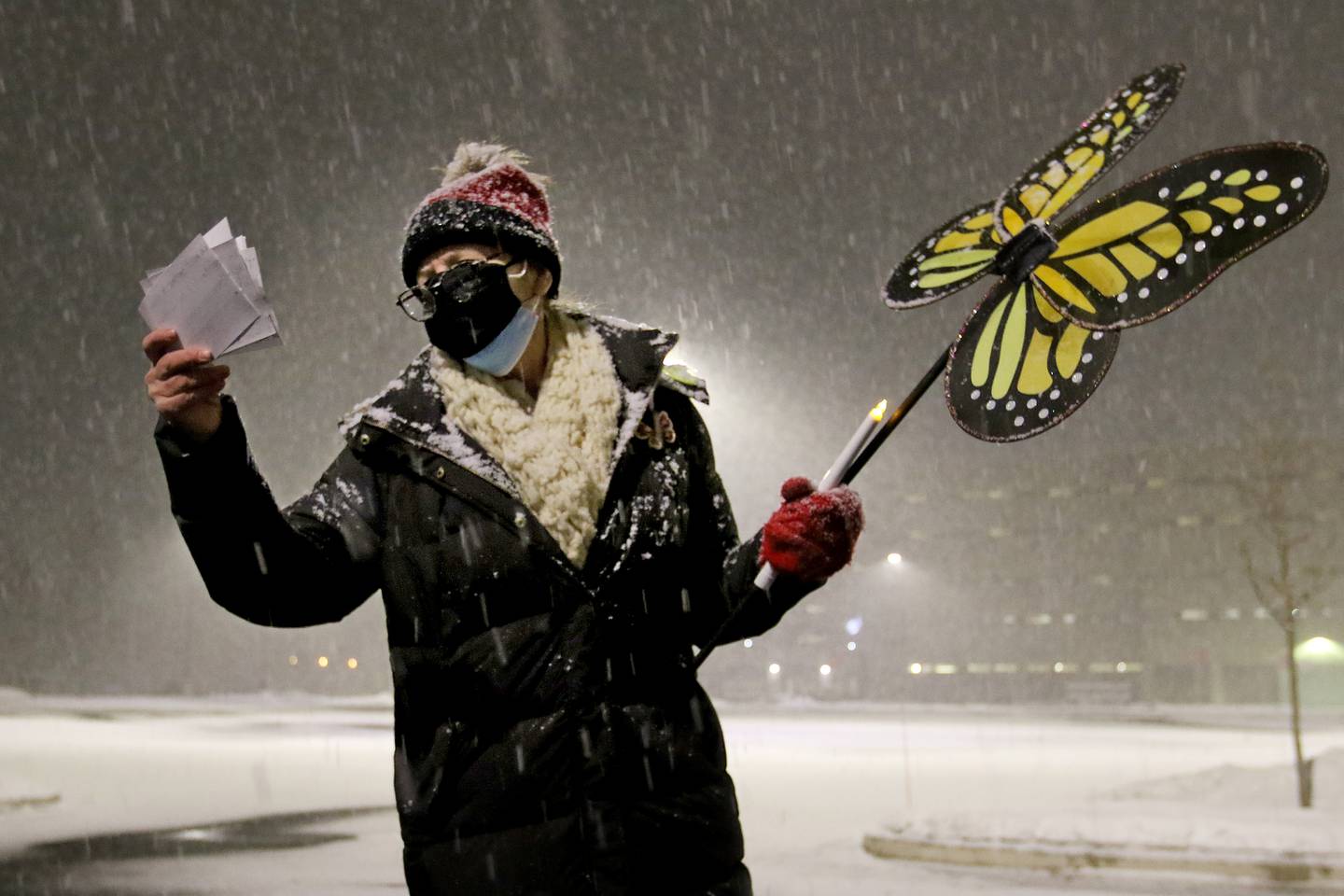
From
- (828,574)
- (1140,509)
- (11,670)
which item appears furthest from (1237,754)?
(11,670)

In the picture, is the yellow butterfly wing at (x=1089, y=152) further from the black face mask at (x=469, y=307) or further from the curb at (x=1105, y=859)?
the curb at (x=1105, y=859)

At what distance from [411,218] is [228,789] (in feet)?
44.0

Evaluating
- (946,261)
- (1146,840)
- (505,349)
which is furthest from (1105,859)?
(505,349)

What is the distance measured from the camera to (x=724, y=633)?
2348 mm

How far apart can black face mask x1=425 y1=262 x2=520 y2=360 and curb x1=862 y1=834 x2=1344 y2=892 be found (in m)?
7.38

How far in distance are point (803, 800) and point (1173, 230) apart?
11.4 metres

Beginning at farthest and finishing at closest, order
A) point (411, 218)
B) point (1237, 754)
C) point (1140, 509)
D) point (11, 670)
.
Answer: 1. point (11, 670)
2. point (1140, 509)
3. point (1237, 754)
4. point (411, 218)

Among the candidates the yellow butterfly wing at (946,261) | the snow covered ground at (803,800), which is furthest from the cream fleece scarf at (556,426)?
the snow covered ground at (803,800)

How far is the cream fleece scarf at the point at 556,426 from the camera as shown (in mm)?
2340

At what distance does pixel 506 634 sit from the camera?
2225 mm

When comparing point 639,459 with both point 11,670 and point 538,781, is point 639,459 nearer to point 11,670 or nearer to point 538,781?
point 538,781

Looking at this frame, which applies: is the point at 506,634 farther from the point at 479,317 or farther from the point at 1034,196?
the point at 1034,196

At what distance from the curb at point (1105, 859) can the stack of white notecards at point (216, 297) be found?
7968 millimetres

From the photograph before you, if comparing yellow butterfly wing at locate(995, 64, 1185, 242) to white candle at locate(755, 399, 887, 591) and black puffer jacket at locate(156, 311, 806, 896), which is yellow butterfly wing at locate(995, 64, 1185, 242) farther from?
black puffer jacket at locate(156, 311, 806, 896)
